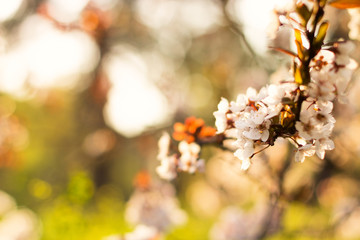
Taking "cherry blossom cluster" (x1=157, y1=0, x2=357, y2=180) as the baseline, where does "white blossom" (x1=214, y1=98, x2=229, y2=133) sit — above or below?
below

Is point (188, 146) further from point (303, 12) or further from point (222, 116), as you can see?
point (303, 12)

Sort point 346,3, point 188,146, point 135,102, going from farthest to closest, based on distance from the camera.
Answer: point 135,102, point 188,146, point 346,3

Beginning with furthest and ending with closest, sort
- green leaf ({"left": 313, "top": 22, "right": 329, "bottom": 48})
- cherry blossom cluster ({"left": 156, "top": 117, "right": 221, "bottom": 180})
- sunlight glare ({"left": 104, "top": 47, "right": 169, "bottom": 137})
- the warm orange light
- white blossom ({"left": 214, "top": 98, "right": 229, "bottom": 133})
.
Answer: sunlight glare ({"left": 104, "top": 47, "right": 169, "bottom": 137})
cherry blossom cluster ({"left": 156, "top": 117, "right": 221, "bottom": 180})
white blossom ({"left": 214, "top": 98, "right": 229, "bottom": 133})
the warm orange light
green leaf ({"left": 313, "top": 22, "right": 329, "bottom": 48})

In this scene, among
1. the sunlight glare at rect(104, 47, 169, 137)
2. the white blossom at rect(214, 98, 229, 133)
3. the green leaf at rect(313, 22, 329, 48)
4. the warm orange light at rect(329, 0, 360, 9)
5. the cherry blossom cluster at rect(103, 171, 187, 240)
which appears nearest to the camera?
the green leaf at rect(313, 22, 329, 48)

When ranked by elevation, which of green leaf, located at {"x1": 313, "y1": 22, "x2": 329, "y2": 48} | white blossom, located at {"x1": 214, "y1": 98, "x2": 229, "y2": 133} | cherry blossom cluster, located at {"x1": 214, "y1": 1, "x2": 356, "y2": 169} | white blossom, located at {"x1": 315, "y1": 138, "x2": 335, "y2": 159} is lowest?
white blossom, located at {"x1": 214, "y1": 98, "x2": 229, "y2": 133}

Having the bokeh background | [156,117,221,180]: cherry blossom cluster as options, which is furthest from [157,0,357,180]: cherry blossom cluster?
the bokeh background

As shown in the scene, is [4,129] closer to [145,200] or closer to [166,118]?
[166,118]

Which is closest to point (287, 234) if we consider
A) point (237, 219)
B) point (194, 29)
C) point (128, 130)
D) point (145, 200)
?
point (237, 219)

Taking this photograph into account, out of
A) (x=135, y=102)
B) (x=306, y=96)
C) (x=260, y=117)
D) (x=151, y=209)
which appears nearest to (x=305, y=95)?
(x=306, y=96)

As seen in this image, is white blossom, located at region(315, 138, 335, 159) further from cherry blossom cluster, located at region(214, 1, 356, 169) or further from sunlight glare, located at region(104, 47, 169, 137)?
sunlight glare, located at region(104, 47, 169, 137)
